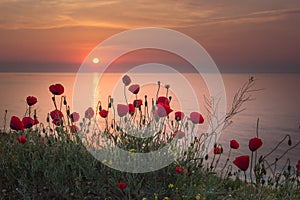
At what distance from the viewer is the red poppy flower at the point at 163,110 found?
4441 mm

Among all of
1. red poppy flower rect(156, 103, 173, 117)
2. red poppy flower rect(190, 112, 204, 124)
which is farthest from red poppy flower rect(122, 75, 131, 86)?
red poppy flower rect(190, 112, 204, 124)

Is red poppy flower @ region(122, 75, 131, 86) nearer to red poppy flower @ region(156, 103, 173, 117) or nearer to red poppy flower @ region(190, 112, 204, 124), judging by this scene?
red poppy flower @ region(156, 103, 173, 117)

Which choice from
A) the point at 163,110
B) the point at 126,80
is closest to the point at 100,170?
the point at 163,110

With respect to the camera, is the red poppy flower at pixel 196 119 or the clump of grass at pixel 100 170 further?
the red poppy flower at pixel 196 119

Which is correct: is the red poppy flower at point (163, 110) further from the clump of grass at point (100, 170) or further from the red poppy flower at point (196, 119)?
the red poppy flower at point (196, 119)

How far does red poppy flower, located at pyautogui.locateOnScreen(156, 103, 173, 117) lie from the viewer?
14.6 feet

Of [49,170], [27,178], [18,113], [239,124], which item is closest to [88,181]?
[49,170]

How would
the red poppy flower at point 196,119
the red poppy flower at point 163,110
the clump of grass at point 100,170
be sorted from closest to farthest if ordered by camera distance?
the clump of grass at point 100,170 → the red poppy flower at point 163,110 → the red poppy flower at point 196,119

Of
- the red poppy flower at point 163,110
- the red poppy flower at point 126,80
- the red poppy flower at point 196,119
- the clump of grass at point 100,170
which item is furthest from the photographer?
the red poppy flower at point 126,80

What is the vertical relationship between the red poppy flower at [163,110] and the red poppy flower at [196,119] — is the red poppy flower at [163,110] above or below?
above

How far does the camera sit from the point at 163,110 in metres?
4.45

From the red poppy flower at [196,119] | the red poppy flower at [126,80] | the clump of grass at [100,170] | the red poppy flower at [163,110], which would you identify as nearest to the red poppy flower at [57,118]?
the clump of grass at [100,170]

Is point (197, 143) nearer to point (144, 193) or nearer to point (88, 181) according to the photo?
point (144, 193)

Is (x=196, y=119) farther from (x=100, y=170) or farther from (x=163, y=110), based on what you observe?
(x=100, y=170)
